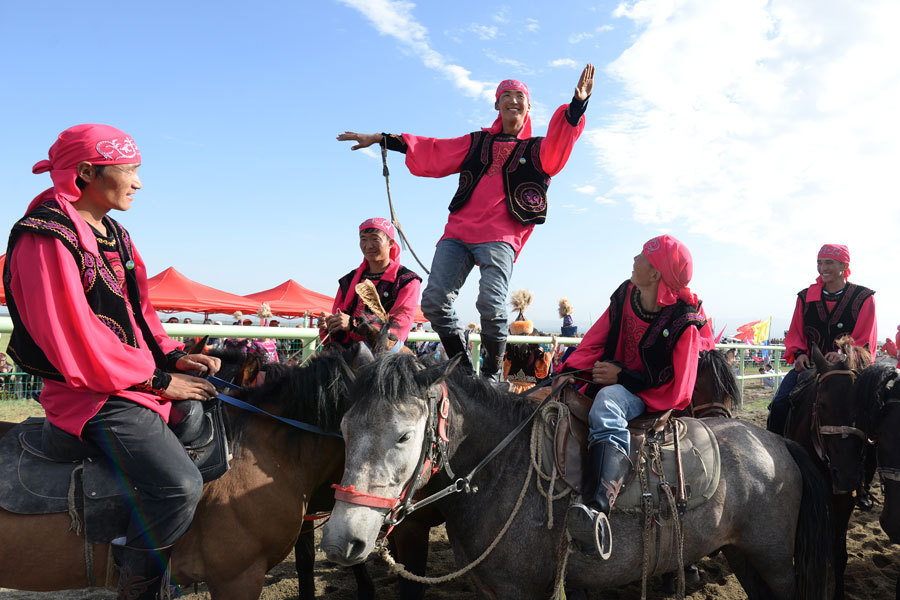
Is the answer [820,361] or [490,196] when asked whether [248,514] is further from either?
[820,361]

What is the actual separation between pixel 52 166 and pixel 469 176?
2.41 m

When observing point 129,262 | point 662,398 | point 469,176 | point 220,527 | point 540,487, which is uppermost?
point 469,176

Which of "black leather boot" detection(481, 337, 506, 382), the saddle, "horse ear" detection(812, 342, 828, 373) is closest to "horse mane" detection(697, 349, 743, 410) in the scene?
"horse ear" detection(812, 342, 828, 373)

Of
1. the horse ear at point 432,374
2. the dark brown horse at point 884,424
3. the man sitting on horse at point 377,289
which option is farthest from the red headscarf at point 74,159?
the dark brown horse at point 884,424

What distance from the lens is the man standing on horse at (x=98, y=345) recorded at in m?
2.08

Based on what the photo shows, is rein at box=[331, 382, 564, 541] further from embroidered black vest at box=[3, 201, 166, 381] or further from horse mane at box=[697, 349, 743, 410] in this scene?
horse mane at box=[697, 349, 743, 410]

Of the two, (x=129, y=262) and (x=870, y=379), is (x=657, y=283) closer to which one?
(x=870, y=379)

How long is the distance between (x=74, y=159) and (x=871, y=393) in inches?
185

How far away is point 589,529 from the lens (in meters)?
2.47

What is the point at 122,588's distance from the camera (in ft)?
7.61

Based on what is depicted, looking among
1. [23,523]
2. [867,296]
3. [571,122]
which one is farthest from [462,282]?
[867,296]

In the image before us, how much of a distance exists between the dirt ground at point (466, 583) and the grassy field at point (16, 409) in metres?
1.74

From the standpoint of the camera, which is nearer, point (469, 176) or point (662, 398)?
point (662, 398)

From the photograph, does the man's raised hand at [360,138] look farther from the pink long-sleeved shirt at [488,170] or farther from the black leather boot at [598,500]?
the black leather boot at [598,500]
